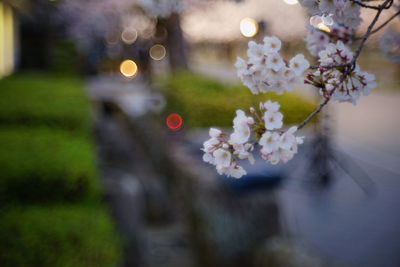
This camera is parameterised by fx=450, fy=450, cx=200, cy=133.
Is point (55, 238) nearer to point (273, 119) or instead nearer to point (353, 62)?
point (273, 119)

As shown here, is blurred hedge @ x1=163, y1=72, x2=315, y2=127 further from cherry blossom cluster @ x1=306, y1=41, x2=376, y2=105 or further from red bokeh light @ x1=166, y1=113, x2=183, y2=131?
cherry blossom cluster @ x1=306, y1=41, x2=376, y2=105

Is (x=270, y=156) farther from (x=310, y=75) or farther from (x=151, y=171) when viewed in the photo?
(x=151, y=171)

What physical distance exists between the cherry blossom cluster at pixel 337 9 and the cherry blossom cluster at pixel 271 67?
4.4 inches

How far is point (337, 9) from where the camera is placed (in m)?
1.11

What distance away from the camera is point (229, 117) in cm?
866

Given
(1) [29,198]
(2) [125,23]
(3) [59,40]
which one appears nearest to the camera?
(1) [29,198]

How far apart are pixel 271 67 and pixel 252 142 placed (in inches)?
7.7

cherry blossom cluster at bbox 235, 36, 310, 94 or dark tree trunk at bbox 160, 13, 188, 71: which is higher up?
dark tree trunk at bbox 160, 13, 188, 71

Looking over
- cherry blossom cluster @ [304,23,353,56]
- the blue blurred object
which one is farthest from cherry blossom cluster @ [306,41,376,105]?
the blue blurred object

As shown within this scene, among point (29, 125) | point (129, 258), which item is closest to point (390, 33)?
point (129, 258)

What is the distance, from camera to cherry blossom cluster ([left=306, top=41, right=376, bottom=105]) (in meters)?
1.16

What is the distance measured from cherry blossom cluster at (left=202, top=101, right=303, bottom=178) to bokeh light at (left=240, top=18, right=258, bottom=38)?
494 cm

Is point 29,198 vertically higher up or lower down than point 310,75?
higher up

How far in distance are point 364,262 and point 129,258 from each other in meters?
2.04
